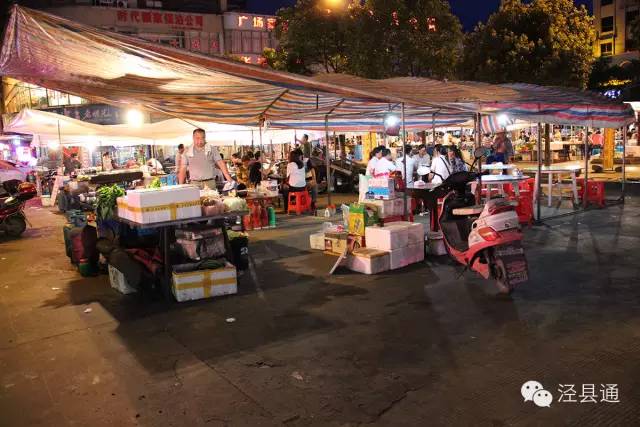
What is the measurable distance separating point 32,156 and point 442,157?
98.2 feet

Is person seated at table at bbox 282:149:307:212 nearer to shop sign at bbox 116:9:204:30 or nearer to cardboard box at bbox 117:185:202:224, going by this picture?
cardboard box at bbox 117:185:202:224

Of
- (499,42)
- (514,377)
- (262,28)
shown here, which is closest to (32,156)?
(262,28)

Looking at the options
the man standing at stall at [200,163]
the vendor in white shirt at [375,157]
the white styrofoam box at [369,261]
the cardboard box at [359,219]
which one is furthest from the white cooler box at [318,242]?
the vendor in white shirt at [375,157]

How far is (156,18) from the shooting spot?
39469 millimetres

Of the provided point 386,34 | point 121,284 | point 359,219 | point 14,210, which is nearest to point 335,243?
point 359,219

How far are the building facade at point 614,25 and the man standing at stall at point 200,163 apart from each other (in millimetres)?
57594

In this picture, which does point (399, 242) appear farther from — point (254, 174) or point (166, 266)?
Answer: point (254, 174)

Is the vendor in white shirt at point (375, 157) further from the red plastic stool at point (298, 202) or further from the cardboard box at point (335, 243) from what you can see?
the red plastic stool at point (298, 202)

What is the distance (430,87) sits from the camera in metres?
9.37

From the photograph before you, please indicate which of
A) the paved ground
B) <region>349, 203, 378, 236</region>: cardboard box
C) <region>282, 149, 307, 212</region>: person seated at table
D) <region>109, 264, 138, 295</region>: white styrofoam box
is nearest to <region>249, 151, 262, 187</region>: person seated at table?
<region>282, 149, 307, 212</region>: person seated at table

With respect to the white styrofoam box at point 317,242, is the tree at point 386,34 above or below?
above

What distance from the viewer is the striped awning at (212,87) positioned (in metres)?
5.43

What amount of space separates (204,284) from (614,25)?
65.4 meters

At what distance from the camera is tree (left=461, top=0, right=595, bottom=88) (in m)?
23.7
